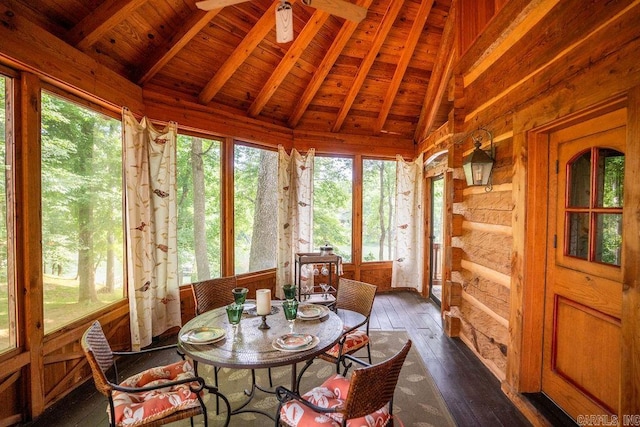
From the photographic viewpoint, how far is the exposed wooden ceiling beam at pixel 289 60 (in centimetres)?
338

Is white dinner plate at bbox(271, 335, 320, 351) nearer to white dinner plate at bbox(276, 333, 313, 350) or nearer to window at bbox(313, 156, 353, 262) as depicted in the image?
white dinner plate at bbox(276, 333, 313, 350)

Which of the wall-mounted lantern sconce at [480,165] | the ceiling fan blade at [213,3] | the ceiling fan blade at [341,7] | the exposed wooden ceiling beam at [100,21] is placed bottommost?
the wall-mounted lantern sconce at [480,165]

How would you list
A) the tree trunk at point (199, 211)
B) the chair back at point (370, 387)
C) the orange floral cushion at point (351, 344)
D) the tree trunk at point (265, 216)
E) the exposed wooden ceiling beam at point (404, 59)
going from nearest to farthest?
the chair back at point (370, 387) < the orange floral cushion at point (351, 344) < the exposed wooden ceiling beam at point (404, 59) < the tree trunk at point (199, 211) < the tree trunk at point (265, 216)

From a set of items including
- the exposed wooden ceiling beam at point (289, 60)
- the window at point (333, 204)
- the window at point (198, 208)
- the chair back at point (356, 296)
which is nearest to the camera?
the chair back at point (356, 296)

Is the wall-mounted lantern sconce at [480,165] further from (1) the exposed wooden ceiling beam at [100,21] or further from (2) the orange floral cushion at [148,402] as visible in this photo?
(1) the exposed wooden ceiling beam at [100,21]

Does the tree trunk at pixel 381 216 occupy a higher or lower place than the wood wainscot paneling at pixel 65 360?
higher

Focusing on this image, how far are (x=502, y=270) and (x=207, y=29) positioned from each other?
391cm

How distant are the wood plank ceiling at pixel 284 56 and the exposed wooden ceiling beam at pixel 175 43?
1 centimetres

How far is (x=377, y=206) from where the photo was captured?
5266 millimetres

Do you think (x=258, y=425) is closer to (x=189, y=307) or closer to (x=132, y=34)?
Result: (x=189, y=307)

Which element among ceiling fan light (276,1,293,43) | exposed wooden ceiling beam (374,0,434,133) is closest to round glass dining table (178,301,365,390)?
ceiling fan light (276,1,293,43)

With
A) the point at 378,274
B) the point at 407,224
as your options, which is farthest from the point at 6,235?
the point at 407,224

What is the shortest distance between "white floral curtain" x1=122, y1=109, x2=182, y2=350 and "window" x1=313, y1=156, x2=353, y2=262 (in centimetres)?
233

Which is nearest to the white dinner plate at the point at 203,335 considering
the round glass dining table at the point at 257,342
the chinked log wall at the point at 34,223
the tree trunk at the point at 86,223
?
the round glass dining table at the point at 257,342
